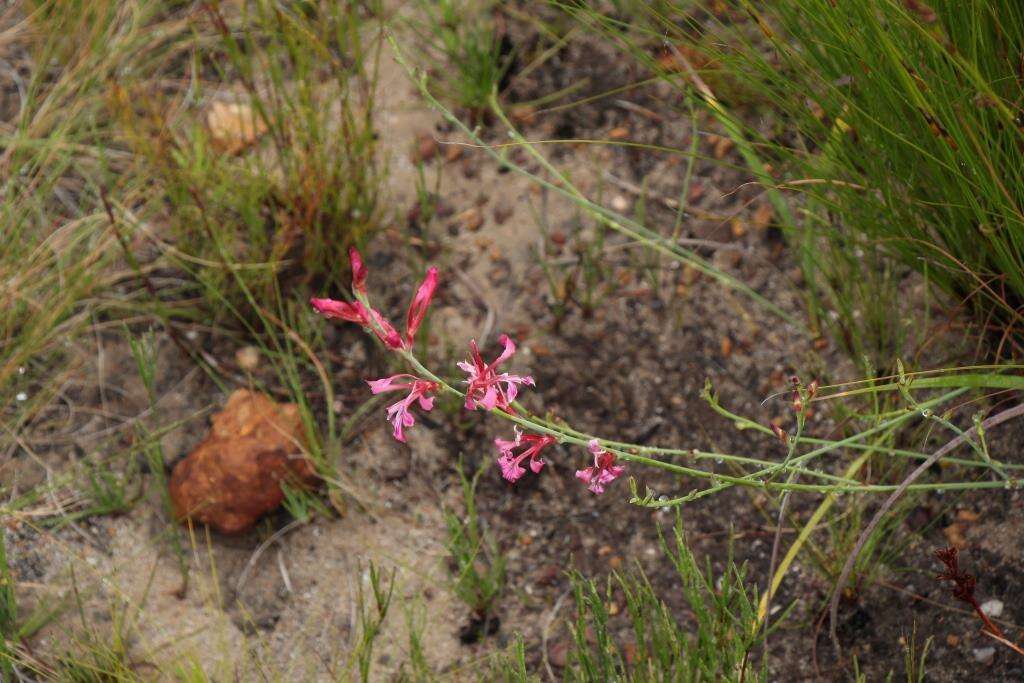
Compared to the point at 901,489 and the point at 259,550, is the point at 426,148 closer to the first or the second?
the point at 259,550

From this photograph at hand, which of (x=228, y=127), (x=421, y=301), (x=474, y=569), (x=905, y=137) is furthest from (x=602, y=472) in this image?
(x=228, y=127)

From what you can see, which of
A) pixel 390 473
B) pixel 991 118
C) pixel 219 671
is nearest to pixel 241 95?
pixel 390 473

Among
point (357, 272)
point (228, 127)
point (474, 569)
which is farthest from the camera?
point (228, 127)

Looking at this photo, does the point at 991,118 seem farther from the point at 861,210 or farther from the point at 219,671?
the point at 219,671

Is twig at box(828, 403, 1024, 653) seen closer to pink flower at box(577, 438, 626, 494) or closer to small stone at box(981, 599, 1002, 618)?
small stone at box(981, 599, 1002, 618)

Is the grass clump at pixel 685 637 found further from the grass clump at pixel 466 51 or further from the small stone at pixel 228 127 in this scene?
the small stone at pixel 228 127

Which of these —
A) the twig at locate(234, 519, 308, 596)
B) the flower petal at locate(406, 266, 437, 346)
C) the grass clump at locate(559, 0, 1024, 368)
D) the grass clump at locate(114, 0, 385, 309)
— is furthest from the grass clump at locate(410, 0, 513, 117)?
the flower petal at locate(406, 266, 437, 346)

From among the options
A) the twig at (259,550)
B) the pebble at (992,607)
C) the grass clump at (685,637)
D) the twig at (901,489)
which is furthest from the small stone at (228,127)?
the pebble at (992,607)
